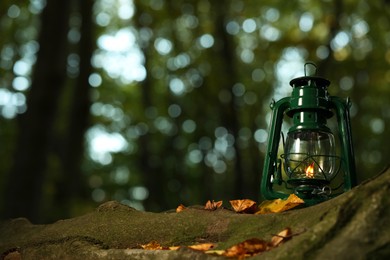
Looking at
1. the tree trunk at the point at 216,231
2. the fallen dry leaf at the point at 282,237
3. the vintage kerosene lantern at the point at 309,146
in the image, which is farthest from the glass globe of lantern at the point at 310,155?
the fallen dry leaf at the point at 282,237

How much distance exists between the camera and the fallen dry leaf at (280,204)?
11.4ft

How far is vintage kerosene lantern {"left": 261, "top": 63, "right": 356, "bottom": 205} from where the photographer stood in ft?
12.1

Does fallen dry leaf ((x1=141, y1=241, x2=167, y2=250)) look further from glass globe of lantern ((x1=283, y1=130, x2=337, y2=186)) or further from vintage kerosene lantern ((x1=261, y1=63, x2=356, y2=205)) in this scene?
glass globe of lantern ((x1=283, y1=130, x2=337, y2=186))

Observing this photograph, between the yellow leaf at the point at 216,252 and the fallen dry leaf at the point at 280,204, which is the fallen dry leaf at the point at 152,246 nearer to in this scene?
the yellow leaf at the point at 216,252

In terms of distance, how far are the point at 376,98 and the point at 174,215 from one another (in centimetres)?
1753

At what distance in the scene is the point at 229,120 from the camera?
14625mm

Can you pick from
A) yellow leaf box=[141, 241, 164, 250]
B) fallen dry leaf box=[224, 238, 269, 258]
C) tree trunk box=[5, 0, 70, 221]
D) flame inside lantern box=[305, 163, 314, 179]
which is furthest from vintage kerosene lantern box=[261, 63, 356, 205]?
tree trunk box=[5, 0, 70, 221]

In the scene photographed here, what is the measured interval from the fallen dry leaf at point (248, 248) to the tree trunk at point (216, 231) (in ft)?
0.24

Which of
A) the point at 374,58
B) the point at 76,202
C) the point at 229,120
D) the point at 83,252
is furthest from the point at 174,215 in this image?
the point at 374,58

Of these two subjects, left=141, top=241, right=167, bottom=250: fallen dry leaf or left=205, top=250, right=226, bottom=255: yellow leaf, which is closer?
left=205, top=250, right=226, bottom=255: yellow leaf

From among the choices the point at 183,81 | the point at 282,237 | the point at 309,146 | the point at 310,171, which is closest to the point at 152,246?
the point at 282,237

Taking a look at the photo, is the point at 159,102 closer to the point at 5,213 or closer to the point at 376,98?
the point at 376,98

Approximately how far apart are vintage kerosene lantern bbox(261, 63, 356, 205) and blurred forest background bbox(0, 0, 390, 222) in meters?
4.87

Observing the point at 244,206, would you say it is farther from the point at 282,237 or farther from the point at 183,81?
the point at 183,81
